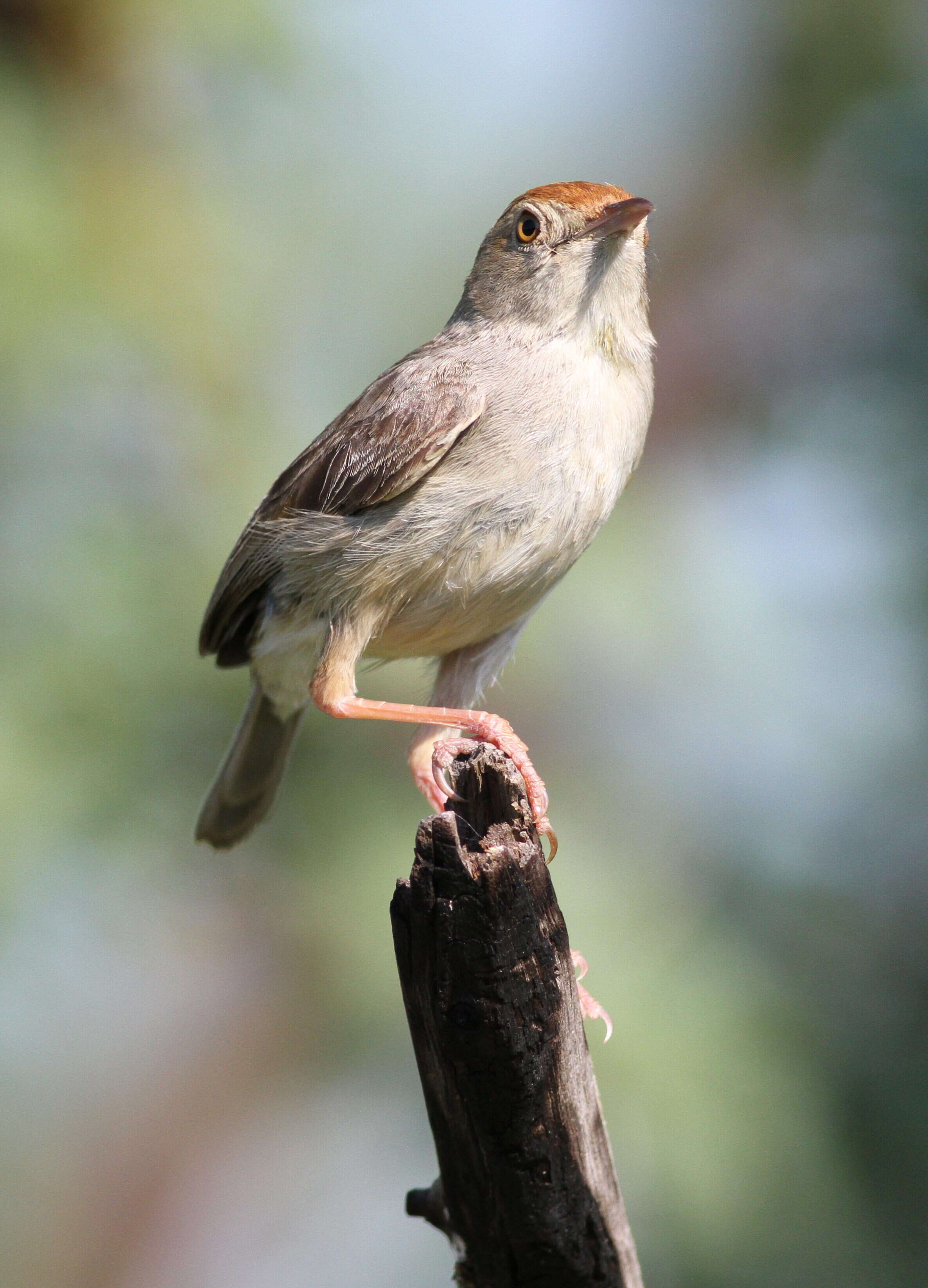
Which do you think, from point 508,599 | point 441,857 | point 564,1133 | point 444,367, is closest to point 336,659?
point 508,599

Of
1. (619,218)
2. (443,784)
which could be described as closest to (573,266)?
(619,218)

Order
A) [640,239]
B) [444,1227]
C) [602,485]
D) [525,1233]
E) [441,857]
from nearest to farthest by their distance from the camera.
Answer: [441,857], [525,1233], [444,1227], [602,485], [640,239]

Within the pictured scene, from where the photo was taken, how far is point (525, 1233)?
96.2 inches

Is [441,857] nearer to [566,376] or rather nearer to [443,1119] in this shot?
[443,1119]

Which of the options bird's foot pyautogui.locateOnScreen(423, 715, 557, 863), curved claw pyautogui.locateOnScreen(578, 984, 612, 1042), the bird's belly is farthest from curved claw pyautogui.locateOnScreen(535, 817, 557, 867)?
the bird's belly

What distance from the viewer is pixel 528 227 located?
3.52 metres

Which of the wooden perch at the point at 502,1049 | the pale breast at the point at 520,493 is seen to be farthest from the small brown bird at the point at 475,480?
the wooden perch at the point at 502,1049

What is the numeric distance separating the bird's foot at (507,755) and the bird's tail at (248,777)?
125cm

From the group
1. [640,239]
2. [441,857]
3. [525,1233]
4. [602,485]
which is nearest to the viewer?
[441,857]

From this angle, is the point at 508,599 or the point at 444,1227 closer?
the point at 444,1227

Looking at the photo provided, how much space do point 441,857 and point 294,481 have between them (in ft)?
5.79

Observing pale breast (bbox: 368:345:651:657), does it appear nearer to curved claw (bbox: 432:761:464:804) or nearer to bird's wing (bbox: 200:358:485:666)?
bird's wing (bbox: 200:358:485:666)

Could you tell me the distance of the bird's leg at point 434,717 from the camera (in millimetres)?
2910

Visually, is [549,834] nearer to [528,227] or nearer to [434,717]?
[434,717]
